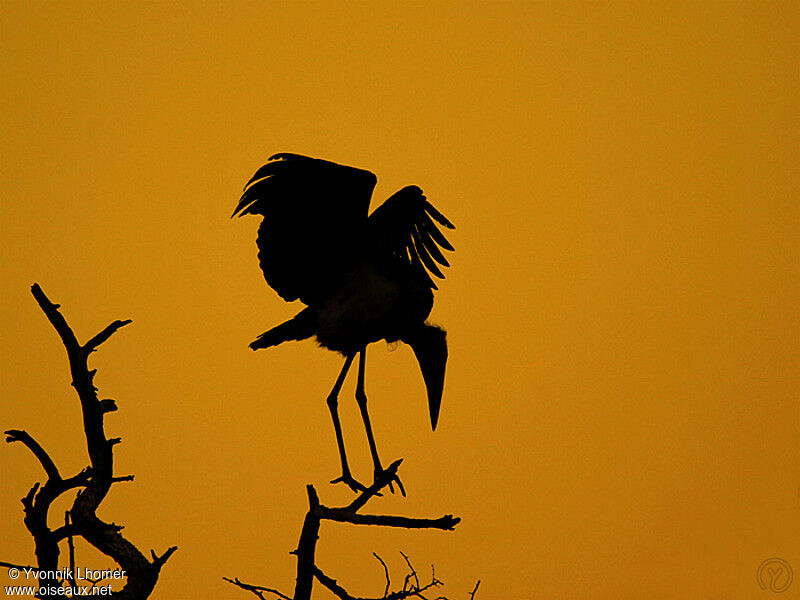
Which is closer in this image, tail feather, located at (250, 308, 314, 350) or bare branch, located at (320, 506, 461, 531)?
bare branch, located at (320, 506, 461, 531)

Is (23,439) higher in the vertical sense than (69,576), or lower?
higher

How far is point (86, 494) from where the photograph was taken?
167 inches

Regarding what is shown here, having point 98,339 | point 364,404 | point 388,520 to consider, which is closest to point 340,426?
point 364,404

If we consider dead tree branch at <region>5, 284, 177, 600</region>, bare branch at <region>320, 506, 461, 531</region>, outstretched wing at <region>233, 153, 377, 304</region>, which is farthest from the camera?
outstretched wing at <region>233, 153, 377, 304</region>

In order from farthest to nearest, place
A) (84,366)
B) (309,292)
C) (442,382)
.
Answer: (442,382) → (309,292) → (84,366)

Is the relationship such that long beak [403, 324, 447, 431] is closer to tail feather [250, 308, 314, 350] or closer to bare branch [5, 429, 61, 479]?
tail feather [250, 308, 314, 350]

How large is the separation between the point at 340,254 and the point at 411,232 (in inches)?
18.1

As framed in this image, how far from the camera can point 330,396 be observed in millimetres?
6090

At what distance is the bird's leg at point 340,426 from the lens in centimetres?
575

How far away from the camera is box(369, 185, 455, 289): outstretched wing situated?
5.71 metres

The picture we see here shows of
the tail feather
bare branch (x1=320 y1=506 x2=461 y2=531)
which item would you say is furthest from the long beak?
bare branch (x1=320 y1=506 x2=461 y2=531)

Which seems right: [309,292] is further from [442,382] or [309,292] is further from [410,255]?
[442,382]

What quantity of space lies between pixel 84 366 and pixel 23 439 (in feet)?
1.24

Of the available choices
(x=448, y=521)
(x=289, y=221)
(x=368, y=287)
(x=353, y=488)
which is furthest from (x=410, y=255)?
(x=448, y=521)
